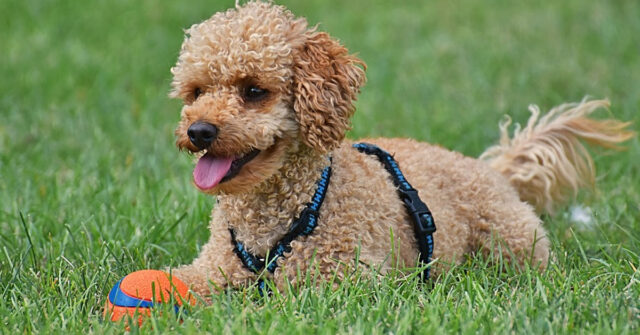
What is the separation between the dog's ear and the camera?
136 inches

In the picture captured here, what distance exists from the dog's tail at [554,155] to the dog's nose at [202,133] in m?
2.17

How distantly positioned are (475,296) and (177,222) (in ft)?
5.49

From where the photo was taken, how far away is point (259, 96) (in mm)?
3504

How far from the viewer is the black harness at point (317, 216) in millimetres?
3598

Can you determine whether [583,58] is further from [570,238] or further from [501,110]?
[570,238]

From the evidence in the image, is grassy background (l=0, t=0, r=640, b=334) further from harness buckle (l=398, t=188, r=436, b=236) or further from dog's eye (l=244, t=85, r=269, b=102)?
dog's eye (l=244, t=85, r=269, b=102)

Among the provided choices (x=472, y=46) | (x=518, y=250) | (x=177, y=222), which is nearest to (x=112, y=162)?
(x=177, y=222)

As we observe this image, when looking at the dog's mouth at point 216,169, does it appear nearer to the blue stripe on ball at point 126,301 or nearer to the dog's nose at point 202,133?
the dog's nose at point 202,133

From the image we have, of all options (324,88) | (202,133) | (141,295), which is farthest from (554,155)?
(141,295)

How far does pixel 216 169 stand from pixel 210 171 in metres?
0.03

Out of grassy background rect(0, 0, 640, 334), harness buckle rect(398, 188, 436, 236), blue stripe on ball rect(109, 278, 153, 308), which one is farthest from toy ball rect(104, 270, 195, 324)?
harness buckle rect(398, 188, 436, 236)

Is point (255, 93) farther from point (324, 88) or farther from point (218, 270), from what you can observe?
point (218, 270)

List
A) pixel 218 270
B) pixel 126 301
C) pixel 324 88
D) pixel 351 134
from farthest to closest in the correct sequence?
pixel 351 134, pixel 218 270, pixel 324 88, pixel 126 301

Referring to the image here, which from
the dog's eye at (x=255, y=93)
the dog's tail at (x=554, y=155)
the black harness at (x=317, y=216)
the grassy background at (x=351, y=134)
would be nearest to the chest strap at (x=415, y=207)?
the black harness at (x=317, y=216)
